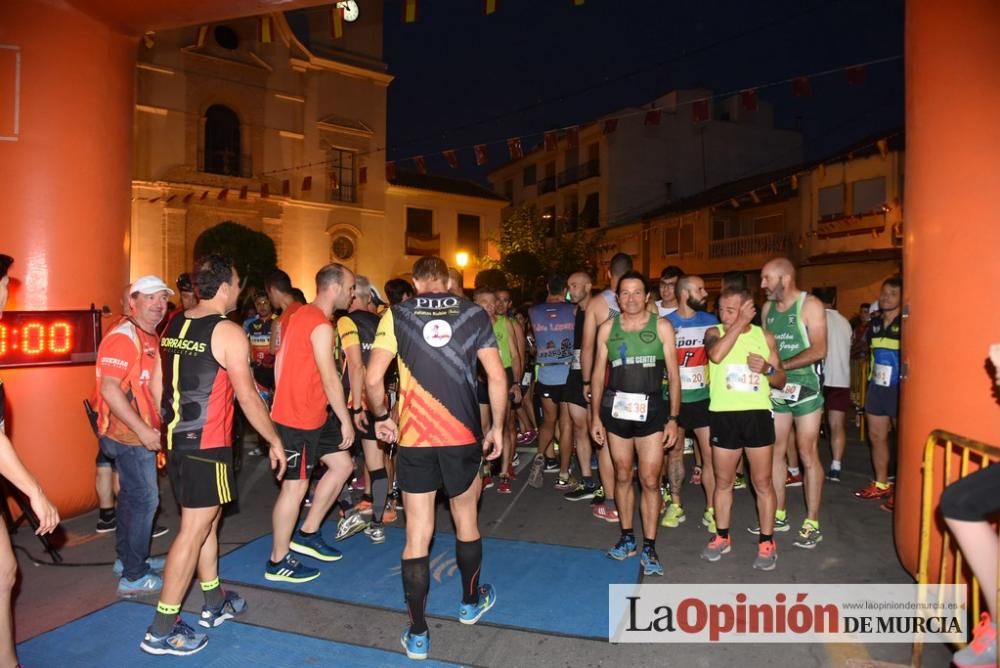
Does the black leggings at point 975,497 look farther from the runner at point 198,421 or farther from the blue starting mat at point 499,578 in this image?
the runner at point 198,421

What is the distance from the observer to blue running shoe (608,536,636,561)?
493 centimetres

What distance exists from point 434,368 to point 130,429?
220cm

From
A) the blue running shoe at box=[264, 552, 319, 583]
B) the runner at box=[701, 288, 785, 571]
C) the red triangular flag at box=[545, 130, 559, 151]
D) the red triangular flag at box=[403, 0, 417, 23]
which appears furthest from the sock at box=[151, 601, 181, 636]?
the red triangular flag at box=[545, 130, 559, 151]

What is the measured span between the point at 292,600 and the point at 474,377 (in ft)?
6.54

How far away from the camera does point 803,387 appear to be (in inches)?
205

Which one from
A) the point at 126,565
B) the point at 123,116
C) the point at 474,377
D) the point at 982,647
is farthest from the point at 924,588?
the point at 123,116

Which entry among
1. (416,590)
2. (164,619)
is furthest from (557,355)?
(164,619)

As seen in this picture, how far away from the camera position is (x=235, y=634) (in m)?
3.86

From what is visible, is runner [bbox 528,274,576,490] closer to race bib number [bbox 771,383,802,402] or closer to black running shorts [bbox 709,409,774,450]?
race bib number [bbox 771,383,802,402]

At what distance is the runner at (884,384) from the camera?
254 inches

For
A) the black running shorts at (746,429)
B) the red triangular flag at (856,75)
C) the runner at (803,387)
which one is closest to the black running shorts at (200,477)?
the black running shorts at (746,429)

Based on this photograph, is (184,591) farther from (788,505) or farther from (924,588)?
(788,505)

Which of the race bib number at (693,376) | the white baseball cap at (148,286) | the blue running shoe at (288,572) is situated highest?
the white baseball cap at (148,286)

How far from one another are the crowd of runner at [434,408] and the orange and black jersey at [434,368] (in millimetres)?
12
